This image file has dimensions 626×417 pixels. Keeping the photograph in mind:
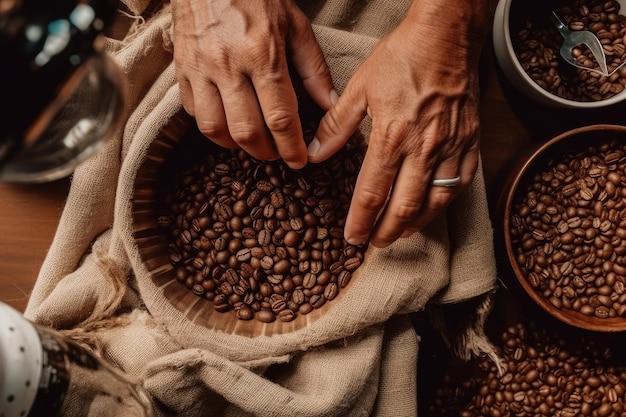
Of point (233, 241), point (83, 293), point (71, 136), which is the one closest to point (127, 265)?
point (83, 293)

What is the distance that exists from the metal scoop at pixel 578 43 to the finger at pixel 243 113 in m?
0.76

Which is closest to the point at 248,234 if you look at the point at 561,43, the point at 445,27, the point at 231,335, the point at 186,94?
the point at 231,335

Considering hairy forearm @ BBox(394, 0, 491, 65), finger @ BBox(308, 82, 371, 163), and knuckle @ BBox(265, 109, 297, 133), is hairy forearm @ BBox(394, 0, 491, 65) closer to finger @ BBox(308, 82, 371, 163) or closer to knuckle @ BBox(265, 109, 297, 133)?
finger @ BBox(308, 82, 371, 163)

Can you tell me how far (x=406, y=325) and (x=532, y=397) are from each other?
1.32 feet

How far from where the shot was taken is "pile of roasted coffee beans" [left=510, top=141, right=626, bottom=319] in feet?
4.38

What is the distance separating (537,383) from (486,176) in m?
0.49

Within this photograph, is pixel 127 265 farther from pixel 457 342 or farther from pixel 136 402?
pixel 457 342

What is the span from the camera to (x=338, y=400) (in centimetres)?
113

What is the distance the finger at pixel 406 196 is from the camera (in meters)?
1.01

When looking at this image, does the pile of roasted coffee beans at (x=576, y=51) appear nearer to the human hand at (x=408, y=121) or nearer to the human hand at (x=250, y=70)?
the human hand at (x=408, y=121)

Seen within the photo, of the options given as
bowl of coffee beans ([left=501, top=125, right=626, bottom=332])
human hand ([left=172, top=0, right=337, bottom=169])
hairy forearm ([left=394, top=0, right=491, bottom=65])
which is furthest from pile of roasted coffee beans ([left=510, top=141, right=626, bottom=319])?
human hand ([left=172, top=0, right=337, bottom=169])

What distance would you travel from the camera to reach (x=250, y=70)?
39.7 inches

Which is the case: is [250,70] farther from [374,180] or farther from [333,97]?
[374,180]

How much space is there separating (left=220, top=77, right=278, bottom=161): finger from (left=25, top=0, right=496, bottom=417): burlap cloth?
164 mm
